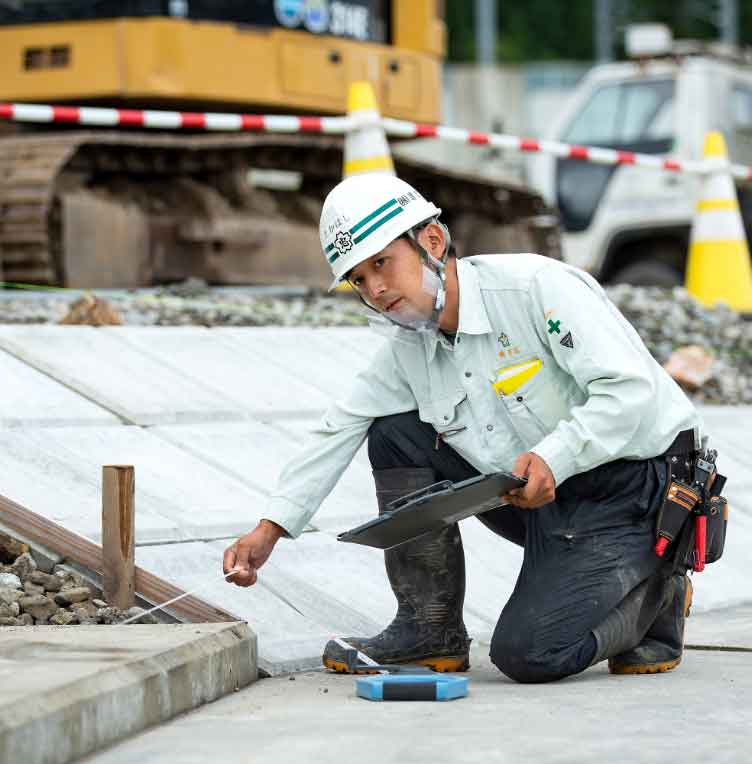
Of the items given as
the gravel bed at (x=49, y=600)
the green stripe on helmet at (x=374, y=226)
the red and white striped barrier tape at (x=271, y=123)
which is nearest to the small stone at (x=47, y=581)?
the gravel bed at (x=49, y=600)

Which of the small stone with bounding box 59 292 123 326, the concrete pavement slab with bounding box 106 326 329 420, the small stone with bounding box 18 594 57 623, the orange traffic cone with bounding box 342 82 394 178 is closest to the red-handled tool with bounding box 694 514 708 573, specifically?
the small stone with bounding box 18 594 57 623

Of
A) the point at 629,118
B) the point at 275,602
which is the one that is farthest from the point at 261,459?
the point at 629,118

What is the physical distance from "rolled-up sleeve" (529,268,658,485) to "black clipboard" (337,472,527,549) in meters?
0.16

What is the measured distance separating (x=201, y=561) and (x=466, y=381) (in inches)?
37.9

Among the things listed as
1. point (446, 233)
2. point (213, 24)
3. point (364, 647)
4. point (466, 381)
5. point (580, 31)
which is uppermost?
point (580, 31)

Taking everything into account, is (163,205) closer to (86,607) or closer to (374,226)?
(86,607)

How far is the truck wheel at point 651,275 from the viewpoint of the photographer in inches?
625

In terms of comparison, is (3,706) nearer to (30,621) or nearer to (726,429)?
(30,621)

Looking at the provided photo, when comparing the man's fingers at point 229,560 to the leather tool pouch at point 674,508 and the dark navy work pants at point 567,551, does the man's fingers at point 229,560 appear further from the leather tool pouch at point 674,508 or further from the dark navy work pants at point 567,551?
the leather tool pouch at point 674,508

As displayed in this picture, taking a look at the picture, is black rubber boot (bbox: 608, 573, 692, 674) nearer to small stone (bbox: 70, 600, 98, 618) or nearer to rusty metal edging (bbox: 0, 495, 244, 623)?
rusty metal edging (bbox: 0, 495, 244, 623)

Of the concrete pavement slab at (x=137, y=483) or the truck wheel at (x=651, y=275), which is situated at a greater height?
the truck wheel at (x=651, y=275)

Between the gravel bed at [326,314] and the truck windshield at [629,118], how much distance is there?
4.81 m

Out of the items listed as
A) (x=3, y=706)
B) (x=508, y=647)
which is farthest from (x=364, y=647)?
(x=3, y=706)

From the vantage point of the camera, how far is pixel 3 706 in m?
3.09
